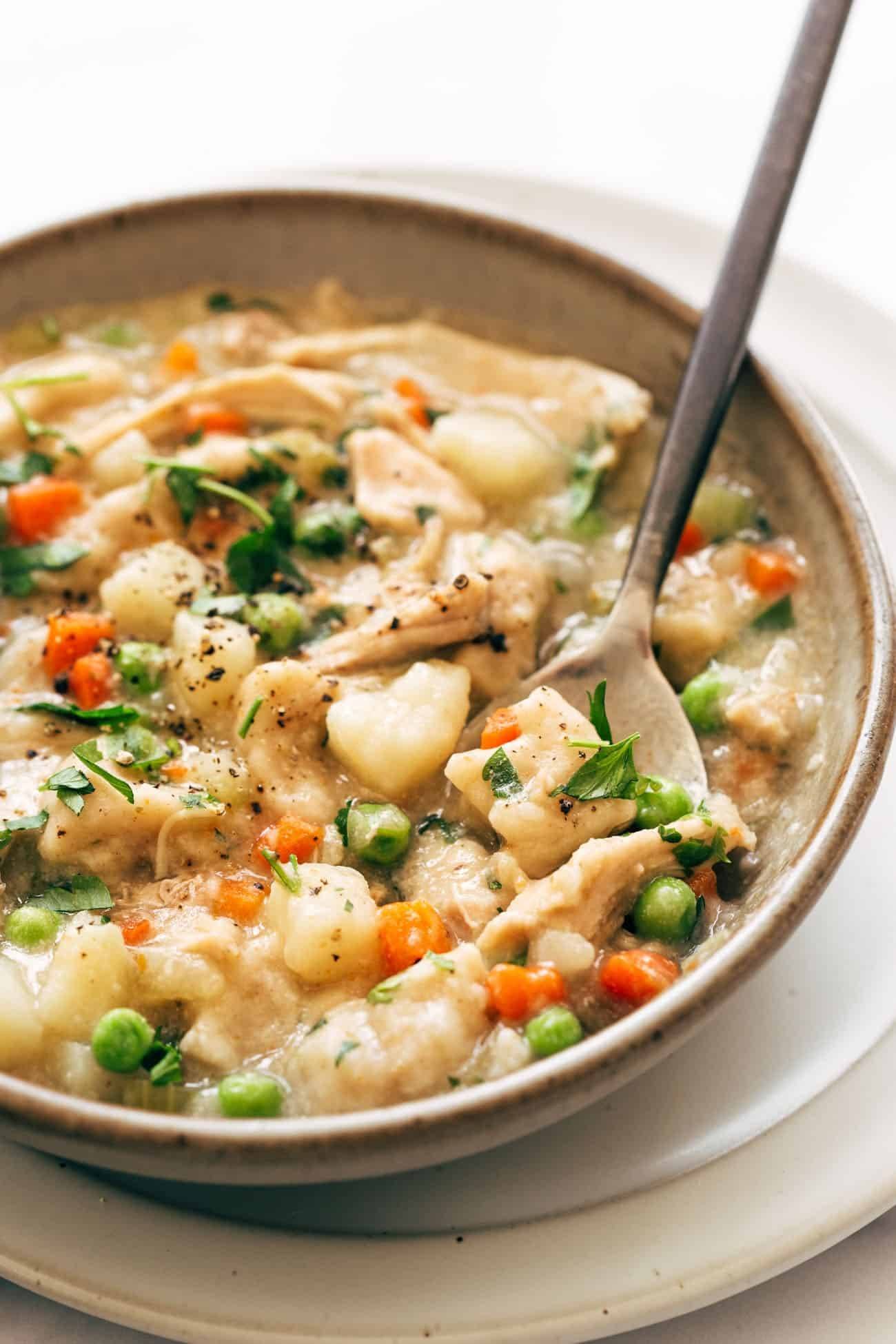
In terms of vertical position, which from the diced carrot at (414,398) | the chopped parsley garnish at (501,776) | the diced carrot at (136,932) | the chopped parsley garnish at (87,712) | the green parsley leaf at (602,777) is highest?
the diced carrot at (414,398)

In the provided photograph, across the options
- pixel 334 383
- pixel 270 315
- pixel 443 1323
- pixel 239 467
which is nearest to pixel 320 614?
pixel 239 467

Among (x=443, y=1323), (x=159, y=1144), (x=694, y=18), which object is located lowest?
(x=443, y=1323)

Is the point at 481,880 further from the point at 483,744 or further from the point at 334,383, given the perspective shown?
the point at 334,383

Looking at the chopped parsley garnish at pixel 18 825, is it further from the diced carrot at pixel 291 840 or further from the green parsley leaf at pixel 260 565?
the green parsley leaf at pixel 260 565

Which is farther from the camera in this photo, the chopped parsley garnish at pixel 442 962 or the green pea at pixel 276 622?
the green pea at pixel 276 622

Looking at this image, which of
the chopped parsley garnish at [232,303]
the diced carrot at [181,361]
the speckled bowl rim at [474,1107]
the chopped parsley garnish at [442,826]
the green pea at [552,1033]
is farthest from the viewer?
the chopped parsley garnish at [232,303]

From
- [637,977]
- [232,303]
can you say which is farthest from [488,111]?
[637,977]

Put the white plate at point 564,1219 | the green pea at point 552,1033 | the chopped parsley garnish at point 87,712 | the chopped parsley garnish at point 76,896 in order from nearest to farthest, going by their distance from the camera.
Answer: the white plate at point 564,1219 → the green pea at point 552,1033 → the chopped parsley garnish at point 76,896 → the chopped parsley garnish at point 87,712

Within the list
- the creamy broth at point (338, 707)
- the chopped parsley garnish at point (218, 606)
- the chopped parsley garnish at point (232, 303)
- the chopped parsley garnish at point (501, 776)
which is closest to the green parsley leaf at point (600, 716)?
the creamy broth at point (338, 707)
